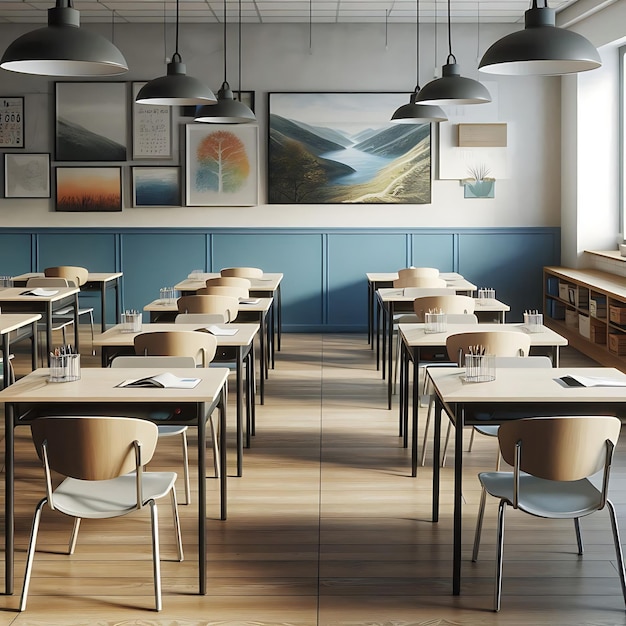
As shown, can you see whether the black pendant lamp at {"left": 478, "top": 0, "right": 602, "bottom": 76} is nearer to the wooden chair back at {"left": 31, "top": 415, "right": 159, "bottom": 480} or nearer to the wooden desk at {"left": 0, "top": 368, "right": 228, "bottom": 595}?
the wooden desk at {"left": 0, "top": 368, "right": 228, "bottom": 595}

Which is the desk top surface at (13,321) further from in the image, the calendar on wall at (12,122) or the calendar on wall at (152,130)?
the calendar on wall at (12,122)

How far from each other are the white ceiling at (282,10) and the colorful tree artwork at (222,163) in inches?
51.2

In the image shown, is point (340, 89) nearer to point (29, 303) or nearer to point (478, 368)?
point (29, 303)

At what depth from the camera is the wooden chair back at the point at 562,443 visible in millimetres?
3016

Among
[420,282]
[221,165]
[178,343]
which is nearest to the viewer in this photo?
[178,343]

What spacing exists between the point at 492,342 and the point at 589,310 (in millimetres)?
4008

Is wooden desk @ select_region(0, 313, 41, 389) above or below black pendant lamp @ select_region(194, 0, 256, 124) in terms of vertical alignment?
below

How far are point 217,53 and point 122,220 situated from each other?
2.16 m

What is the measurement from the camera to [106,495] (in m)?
3.28

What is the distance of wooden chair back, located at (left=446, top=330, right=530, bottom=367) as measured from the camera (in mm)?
4723

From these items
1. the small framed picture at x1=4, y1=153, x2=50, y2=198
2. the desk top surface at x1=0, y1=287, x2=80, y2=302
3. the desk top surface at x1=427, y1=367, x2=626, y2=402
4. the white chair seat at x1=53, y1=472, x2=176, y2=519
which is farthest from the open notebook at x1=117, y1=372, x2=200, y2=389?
the small framed picture at x1=4, y1=153, x2=50, y2=198

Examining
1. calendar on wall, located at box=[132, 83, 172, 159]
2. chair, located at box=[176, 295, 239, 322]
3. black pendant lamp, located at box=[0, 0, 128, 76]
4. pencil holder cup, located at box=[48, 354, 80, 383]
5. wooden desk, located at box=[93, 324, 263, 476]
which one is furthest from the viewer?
calendar on wall, located at box=[132, 83, 172, 159]

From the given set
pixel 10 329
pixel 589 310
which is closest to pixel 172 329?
pixel 10 329

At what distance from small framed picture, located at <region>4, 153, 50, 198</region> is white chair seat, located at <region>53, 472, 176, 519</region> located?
7358 mm
